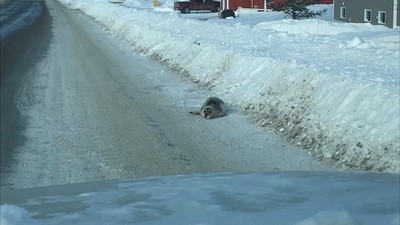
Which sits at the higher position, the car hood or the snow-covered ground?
the car hood

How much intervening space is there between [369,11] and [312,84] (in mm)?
18007

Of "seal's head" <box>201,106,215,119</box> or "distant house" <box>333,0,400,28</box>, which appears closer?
"seal's head" <box>201,106,215,119</box>

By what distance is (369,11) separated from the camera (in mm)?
27516

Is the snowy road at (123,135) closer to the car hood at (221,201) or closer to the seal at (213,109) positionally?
the seal at (213,109)

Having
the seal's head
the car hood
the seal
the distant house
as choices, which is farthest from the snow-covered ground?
the distant house

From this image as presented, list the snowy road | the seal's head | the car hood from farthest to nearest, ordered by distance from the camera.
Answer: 1. the seal's head
2. the snowy road
3. the car hood

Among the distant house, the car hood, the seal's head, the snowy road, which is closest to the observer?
the car hood

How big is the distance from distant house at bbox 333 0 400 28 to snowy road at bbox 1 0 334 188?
37.1ft

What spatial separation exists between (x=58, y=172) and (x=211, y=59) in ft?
27.8

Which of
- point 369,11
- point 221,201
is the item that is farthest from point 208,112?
point 369,11

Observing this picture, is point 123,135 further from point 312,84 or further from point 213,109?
point 312,84

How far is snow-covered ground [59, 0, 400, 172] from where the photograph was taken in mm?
8156

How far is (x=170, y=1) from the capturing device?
7419 cm

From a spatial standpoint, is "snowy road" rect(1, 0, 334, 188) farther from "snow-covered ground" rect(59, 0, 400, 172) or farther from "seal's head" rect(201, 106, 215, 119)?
"snow-covered ground" rect(59, 0, 400, 172)
